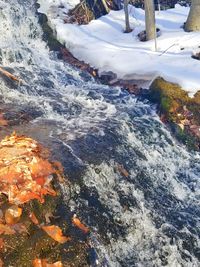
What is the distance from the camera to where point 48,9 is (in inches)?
607

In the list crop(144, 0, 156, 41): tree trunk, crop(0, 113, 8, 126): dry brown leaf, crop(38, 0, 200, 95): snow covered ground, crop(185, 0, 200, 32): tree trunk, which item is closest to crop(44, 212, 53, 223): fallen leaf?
crop(0, 113, 8, 126): dry brown leaf

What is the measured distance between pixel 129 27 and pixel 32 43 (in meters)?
3.48

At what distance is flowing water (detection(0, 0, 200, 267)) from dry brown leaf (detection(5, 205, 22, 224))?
29.7 inches

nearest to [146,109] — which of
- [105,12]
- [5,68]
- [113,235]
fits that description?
[5,68]

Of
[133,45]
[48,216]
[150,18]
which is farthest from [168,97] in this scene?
[48,216]

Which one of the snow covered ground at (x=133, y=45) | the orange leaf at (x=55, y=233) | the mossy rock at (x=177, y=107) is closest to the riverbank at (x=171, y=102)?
the mossy rock at (x=177, y=107)

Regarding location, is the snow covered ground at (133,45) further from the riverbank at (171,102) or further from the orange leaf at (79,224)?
the orange leaf at (79,224)

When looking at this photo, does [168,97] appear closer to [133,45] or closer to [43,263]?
[133,45]

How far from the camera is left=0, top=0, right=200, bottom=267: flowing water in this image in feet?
18.6

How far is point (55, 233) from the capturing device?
4816 mm

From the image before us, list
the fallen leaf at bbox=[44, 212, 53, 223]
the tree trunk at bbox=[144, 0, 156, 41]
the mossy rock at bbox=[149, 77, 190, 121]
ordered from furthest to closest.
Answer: the tree trunk at bbox=[144, 0, 156, 41] < the mossy rock at bbox=[149, 77, 190, 121] < the fallen leaf at bbox=[44, 212, 53, 223]

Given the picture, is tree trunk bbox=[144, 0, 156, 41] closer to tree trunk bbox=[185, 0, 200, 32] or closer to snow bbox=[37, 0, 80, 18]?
tree trunk bbox=[185, 0, 200, 32]

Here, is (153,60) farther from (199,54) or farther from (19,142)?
(19,142)

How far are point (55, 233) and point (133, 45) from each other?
917 centimetres
